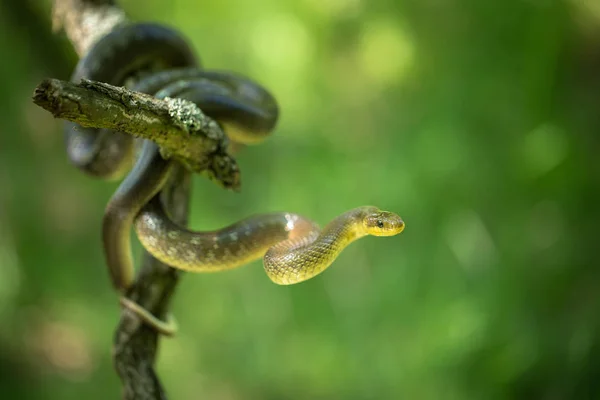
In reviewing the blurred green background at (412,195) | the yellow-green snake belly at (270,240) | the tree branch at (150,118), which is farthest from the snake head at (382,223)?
the blurred green background at (412,195)

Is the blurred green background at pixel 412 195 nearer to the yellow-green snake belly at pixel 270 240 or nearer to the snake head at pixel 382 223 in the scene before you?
the yellow-green snake belly at pixel 270 240

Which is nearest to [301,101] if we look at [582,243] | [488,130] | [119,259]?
[488,130]

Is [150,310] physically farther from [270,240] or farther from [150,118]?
[150,118]

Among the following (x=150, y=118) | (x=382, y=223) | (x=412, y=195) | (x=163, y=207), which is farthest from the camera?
(x=412, y=195)

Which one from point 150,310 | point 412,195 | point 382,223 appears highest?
point 412,195

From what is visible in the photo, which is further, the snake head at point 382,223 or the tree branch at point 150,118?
the snake head at point 382,223

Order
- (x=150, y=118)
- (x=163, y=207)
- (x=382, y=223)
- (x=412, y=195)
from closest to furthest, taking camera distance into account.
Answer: (x=150, y=118) → (x=382, y=223) → (x=163, y=207) → (x=412, y=195)

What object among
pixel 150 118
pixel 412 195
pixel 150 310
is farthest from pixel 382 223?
pixel 412 195
